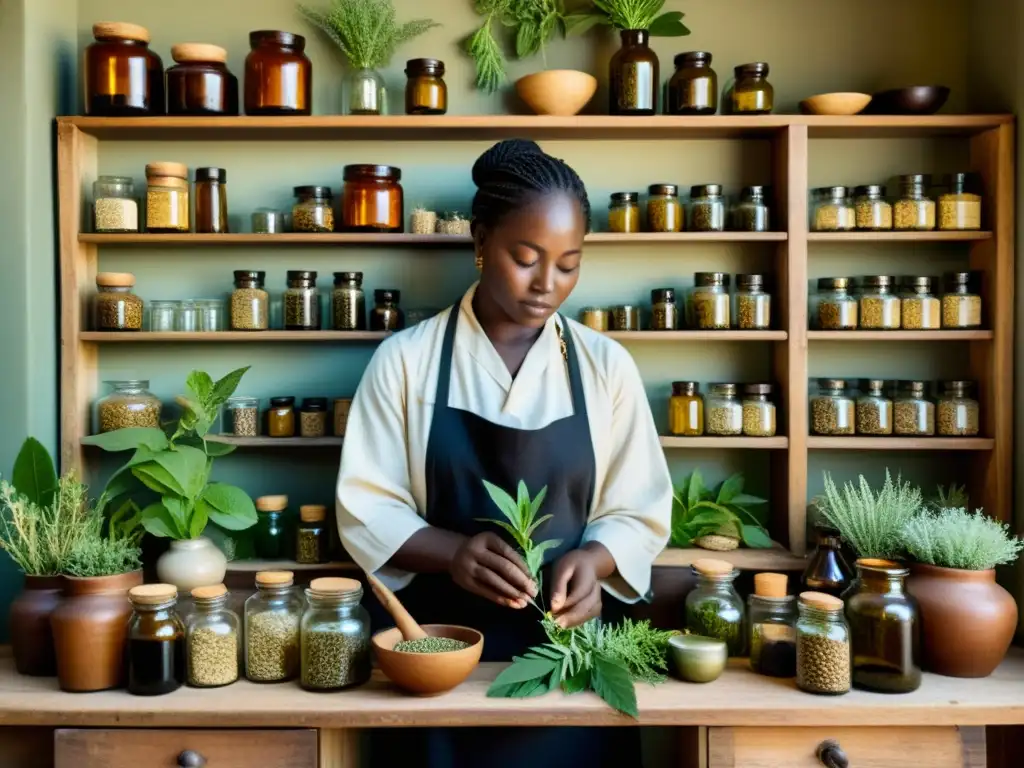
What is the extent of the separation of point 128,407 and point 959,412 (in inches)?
83.3

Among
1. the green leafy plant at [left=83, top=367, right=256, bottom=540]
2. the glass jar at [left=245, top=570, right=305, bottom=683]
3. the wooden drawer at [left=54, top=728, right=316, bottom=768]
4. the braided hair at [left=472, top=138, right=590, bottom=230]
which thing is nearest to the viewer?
the wooden drawer at [left=54, top=728, right=316, bottom=768]

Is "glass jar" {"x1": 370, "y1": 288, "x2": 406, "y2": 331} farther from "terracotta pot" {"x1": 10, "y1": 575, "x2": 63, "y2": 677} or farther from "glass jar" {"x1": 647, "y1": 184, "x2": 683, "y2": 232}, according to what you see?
"terracotta pot" {"x1": 10, "y1": 575, "x2": 63, "y2": 677}

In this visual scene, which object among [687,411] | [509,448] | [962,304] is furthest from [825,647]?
[962,304]

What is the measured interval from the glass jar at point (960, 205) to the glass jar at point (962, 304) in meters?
0.13

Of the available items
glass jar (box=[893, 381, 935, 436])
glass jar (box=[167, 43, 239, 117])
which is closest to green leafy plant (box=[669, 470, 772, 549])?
glass jar (box=[893, 381, 935, 436])

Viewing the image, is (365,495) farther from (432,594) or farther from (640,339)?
(640,339)

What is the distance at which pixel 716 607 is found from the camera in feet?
6.10

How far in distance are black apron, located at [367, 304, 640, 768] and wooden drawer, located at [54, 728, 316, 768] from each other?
34 centimetres

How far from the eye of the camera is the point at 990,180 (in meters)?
2.36

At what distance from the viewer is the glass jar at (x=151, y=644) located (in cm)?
167

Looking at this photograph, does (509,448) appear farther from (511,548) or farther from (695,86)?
(695,86)

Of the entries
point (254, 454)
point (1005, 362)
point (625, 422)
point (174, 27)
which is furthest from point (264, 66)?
point (1005, 362)

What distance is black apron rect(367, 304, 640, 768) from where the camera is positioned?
1.86m

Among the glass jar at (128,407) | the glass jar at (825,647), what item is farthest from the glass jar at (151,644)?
the glass jar at (825,647)
